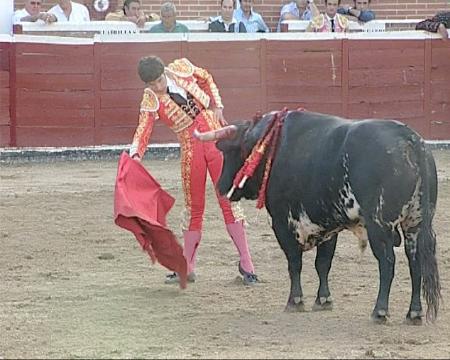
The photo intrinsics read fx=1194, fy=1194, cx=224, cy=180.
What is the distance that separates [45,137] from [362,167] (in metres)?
7.74

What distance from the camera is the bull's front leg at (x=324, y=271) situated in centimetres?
566

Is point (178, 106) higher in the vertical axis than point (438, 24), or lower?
lower

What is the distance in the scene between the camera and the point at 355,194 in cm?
516

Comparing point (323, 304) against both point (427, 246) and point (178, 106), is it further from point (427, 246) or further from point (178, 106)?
point (178, 106)

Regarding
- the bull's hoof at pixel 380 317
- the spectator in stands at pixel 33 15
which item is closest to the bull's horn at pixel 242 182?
the bull's hoof at pixel 380 317

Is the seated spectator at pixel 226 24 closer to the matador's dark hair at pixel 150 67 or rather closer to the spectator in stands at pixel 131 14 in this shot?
the spectator in stands at pixel 131 14

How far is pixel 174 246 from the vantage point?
20.1 ft

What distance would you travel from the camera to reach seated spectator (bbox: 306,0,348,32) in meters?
13.0

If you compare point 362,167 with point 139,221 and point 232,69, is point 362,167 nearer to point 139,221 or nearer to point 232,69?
point 139,221

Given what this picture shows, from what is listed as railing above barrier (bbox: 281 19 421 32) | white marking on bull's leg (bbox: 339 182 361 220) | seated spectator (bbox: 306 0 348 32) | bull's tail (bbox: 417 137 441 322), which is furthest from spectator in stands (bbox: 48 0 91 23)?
bull's tail (bbox: 417 137 441 322)

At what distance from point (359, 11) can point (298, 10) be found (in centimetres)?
71

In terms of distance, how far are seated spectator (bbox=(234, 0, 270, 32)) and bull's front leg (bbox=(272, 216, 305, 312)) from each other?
7.61 metres

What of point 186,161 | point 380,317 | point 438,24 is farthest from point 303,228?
point 438,24

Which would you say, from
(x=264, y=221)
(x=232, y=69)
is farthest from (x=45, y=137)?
(x=264, y=221)
